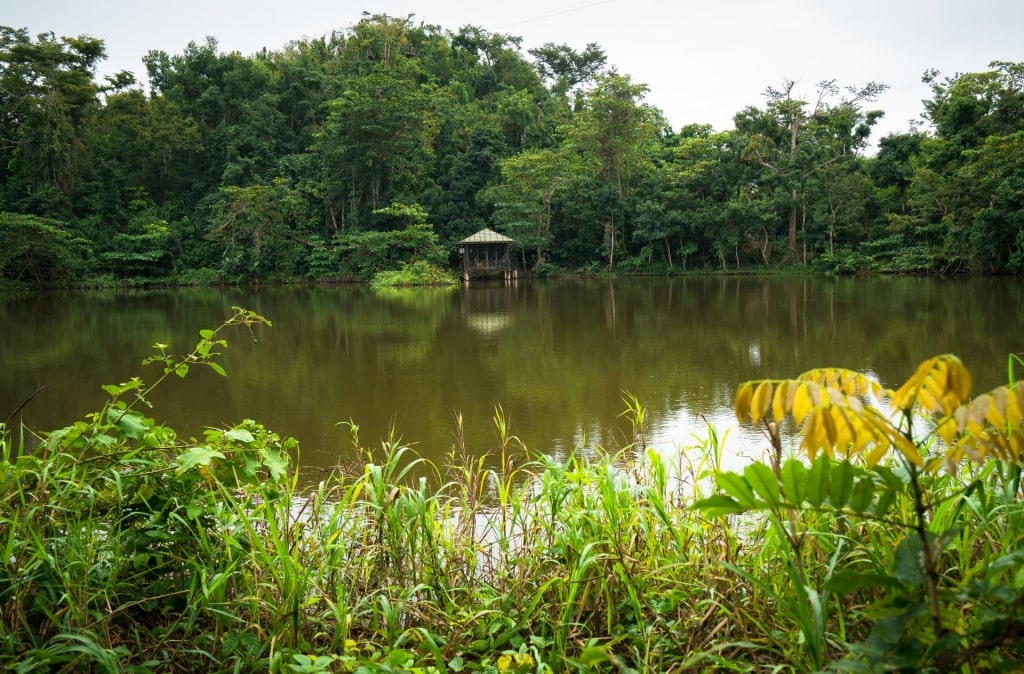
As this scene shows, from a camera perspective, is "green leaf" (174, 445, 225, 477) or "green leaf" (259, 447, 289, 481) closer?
"green leaf" (174, 445, 225, 477)

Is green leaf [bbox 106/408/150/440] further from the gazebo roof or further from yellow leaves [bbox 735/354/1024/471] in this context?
the gazebo roof

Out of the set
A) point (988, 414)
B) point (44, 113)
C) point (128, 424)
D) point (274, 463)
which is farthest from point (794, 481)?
point (44, 113)

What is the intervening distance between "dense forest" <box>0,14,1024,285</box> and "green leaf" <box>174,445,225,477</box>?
2240 centimetres

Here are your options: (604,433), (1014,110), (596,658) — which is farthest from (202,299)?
(1014,110)

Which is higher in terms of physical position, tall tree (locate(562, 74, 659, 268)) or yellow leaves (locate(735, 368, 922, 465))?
tall tree (locate(562, 74, 659, 268))

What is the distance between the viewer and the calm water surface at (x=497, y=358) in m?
5.24

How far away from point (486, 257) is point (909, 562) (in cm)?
2472

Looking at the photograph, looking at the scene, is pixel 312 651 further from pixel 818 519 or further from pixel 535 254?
pixel 535 254

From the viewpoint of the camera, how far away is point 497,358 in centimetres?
813

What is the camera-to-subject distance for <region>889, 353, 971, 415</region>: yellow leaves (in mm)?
847

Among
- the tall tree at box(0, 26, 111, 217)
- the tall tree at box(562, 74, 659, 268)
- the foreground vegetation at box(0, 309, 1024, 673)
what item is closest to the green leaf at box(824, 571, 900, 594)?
the foreground vegetation at box(0, 309, 1024, 673)

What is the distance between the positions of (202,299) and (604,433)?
52.1 feet

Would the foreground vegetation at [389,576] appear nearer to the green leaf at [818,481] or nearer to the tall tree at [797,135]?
the green leaf at [818,481]

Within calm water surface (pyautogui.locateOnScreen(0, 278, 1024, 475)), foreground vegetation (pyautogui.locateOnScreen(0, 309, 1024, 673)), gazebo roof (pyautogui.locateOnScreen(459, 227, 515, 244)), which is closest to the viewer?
foreground vegetation (pyautogui.locateOnScreen(0, 309, 1024, 673))
